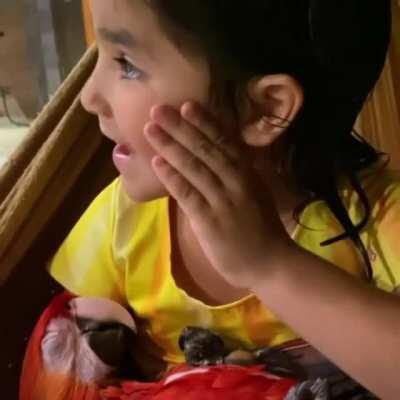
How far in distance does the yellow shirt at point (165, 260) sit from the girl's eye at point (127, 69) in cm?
20

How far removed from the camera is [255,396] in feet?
2.56

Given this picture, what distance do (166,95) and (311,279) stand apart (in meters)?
0.17

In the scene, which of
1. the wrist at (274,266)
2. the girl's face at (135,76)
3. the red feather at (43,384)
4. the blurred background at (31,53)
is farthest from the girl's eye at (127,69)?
the blurred background at (31,53)

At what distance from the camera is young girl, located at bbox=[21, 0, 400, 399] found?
663 mm

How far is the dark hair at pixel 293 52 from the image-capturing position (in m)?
0.71

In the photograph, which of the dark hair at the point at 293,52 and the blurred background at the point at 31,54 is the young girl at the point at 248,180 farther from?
the blurred background at the point at 31,54

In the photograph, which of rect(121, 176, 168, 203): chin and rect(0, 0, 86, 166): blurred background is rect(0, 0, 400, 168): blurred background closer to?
rect(0, 0, 86, 166): blurred background

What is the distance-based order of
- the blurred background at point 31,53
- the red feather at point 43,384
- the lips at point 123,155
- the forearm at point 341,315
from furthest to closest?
the blurred background at point 31,53 → the red feather at point 43,384 → the lips at point 123,155 → the forearm at point 341,315

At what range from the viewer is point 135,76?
0.74 metres

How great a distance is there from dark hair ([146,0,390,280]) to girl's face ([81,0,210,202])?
1 cm

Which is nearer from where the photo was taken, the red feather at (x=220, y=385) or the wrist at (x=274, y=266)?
the wrist at (x=274, y=266)

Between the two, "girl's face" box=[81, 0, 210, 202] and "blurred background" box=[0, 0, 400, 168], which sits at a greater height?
"blurred background" box=[0, 0, 400, 168]

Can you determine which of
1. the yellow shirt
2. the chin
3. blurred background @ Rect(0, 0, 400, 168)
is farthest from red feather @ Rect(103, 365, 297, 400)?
blurred background @ Rect(0, 0, 400, 168)

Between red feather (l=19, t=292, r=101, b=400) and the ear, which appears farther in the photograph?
red feather (l=19, t=292, r=101, b=400)
